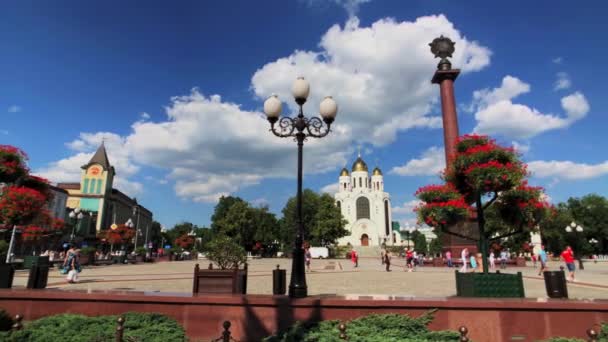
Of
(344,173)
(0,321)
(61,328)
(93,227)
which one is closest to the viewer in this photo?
(0,321)

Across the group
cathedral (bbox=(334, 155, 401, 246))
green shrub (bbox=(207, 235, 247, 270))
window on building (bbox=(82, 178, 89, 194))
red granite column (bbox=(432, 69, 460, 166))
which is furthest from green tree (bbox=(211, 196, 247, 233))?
green shrub (bbox=(207, 235, 247, 270))

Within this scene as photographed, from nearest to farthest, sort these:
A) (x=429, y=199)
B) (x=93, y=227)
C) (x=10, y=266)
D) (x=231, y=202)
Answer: (x=10, y=266)
(x=429, y=199)
(x=93, y=227)
(x=231, y=202)

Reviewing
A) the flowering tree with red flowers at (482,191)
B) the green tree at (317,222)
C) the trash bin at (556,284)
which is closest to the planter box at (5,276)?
the flowering tree with red flowers at (482,191)

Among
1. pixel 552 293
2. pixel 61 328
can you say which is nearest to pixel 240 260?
pixel 61 328

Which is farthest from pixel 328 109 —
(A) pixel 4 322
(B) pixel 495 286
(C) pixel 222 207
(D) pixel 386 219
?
(D) pixel 386 219

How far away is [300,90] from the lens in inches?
340

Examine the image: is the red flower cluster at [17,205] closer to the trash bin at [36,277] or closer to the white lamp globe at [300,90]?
the trash bin at [36,277]

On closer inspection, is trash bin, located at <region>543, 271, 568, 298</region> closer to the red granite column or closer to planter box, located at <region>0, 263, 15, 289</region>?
planter box, located at <region>0, 263, 15, 289</region>

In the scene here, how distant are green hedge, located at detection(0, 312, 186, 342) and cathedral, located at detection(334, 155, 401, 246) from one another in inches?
3364

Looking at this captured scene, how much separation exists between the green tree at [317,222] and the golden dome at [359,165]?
39.5 m

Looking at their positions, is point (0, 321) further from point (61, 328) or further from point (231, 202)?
point (231, 202)

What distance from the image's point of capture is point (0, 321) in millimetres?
5328

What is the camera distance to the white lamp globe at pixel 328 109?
8664mm

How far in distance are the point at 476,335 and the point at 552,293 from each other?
230 cm
